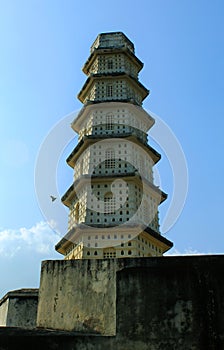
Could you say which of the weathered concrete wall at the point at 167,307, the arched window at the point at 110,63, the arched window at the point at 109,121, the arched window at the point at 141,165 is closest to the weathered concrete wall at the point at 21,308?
the arched window at the point at 141,165

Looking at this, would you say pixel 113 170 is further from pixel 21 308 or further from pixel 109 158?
pixel 21 308

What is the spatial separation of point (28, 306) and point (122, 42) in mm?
18471

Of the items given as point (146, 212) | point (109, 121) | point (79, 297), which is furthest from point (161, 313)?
point (109, 121)

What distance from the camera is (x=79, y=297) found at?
9.74 m

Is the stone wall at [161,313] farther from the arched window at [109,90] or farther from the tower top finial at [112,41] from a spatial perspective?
the tower top finial at [112,41]

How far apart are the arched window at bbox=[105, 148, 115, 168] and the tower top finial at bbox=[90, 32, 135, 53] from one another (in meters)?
8.54

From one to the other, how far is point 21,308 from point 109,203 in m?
6.75

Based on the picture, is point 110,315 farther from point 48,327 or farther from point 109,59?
point 109,59

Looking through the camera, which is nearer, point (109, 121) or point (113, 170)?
point (113, 170)

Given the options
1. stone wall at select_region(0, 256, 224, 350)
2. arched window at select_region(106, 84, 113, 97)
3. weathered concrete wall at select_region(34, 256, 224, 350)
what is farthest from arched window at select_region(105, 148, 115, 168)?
stone wall at select_region(0, 256, 224, 350)

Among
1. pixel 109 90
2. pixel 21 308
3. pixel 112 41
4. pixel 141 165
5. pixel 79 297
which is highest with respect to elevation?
pixel 112 41

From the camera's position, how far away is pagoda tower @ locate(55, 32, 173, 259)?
1972 centimetres

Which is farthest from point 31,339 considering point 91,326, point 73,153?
point 73,153

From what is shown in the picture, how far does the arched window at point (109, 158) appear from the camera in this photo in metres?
22.1
